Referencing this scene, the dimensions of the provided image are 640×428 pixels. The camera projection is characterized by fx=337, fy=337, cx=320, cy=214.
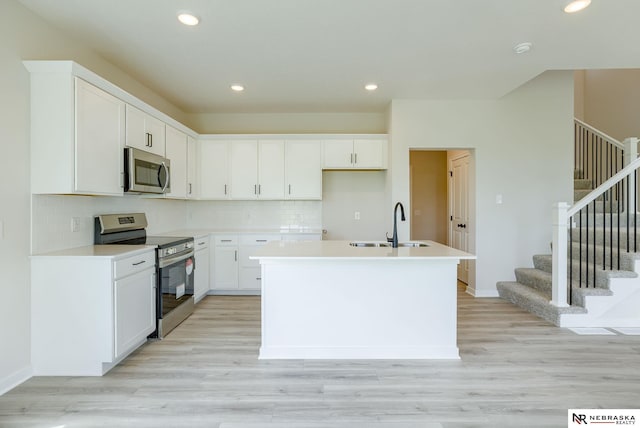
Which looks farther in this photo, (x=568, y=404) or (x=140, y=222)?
(x=140, y=222)

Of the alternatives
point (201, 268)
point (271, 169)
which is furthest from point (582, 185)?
point (201, 268)

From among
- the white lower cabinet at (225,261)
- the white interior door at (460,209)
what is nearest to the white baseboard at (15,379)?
the white lower cabinet at (225,261)

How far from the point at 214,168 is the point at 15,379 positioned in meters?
3.30

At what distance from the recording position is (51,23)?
268cm

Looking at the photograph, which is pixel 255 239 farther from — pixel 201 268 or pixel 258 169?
pixel 258 169

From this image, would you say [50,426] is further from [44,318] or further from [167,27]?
[167,27]

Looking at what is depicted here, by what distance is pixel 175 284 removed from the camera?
139 inches

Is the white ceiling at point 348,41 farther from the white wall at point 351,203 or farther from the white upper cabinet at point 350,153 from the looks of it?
the white wall at point 351,203

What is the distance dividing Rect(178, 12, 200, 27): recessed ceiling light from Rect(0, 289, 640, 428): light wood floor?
8.87ft

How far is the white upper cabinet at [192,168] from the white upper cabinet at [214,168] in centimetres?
7

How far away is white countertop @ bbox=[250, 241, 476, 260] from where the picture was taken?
257cm

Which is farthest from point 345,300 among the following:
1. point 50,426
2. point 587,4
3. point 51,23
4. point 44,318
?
point 51,23

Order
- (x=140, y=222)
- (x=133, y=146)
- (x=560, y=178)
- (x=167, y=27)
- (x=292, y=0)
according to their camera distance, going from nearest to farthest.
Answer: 1. (x=292, y=0)
2. (x=167, y=27)
3. (x=133, y=146)
4. (x=140, y=222)
5. (x=560, y=178)

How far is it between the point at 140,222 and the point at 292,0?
9.43ft
